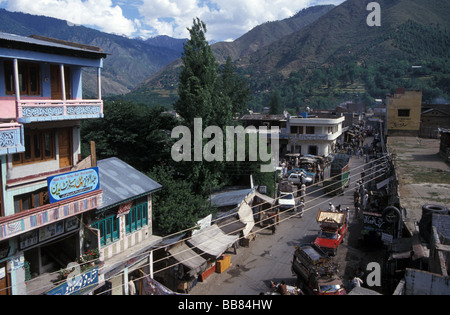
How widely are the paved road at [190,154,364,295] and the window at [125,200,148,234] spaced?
11.3ft

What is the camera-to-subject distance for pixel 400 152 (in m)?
29.0

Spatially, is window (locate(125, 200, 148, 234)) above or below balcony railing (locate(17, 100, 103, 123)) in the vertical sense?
below

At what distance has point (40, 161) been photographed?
37.9 feet

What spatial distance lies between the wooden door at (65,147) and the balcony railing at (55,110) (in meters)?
1.10

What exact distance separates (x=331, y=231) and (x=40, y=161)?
13.0 m

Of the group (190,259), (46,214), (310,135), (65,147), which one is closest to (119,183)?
(65,147)

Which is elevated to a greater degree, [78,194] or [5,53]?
[5,53]

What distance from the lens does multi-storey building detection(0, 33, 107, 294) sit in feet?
32.3

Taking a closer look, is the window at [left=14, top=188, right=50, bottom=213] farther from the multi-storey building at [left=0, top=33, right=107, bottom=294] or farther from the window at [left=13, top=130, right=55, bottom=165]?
the window at [left=13, top=130, right=55, bottom=165]

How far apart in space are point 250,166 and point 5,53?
1686 cm

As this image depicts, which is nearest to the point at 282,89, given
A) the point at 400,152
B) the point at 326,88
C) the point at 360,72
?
the point at 326,88

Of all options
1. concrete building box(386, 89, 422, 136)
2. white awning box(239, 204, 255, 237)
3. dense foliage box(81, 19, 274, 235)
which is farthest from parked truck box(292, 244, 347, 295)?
concrete building box(386, 89, 422, 136)

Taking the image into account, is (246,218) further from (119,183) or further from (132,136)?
(132,136)
